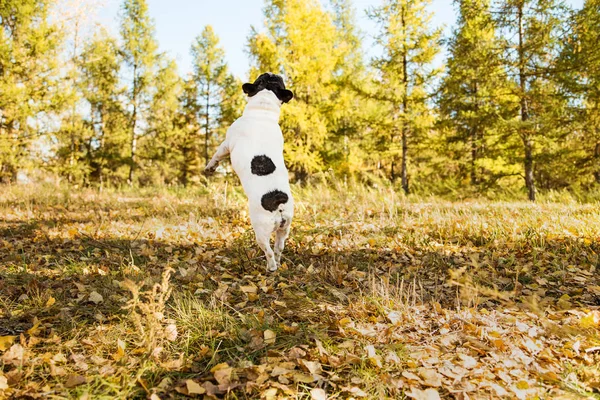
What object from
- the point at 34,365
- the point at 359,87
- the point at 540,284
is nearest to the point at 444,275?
the point at 540,284

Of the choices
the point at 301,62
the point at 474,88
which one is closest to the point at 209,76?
the point at 301,62

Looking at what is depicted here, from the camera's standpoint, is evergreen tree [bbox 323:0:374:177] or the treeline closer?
the treeline

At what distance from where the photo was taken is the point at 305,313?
3127 millimetres

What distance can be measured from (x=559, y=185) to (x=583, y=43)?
1579 centimetres

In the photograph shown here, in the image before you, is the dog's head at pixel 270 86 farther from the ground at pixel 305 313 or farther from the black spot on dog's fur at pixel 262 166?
the ground at pixel 305 313

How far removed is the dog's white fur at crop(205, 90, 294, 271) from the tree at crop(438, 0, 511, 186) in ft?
31.1

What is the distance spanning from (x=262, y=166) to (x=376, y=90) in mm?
13205

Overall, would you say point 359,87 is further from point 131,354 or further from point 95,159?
point 95,159

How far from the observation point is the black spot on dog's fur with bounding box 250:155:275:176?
12.6 feet

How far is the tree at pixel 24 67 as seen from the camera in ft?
39.1

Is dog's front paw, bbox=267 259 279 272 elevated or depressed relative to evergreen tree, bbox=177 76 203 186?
depressed

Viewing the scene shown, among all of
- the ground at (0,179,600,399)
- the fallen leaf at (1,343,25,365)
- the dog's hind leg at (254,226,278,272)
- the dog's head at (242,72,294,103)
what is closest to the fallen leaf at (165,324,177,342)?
the ground at (0,179,600,399)

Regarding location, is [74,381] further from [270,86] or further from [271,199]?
[270,86]

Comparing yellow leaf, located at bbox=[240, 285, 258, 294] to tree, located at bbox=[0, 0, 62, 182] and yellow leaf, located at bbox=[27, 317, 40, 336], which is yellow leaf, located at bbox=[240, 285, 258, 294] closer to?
yellow leaf, located at bbox=[27, 317, 40, 336]
